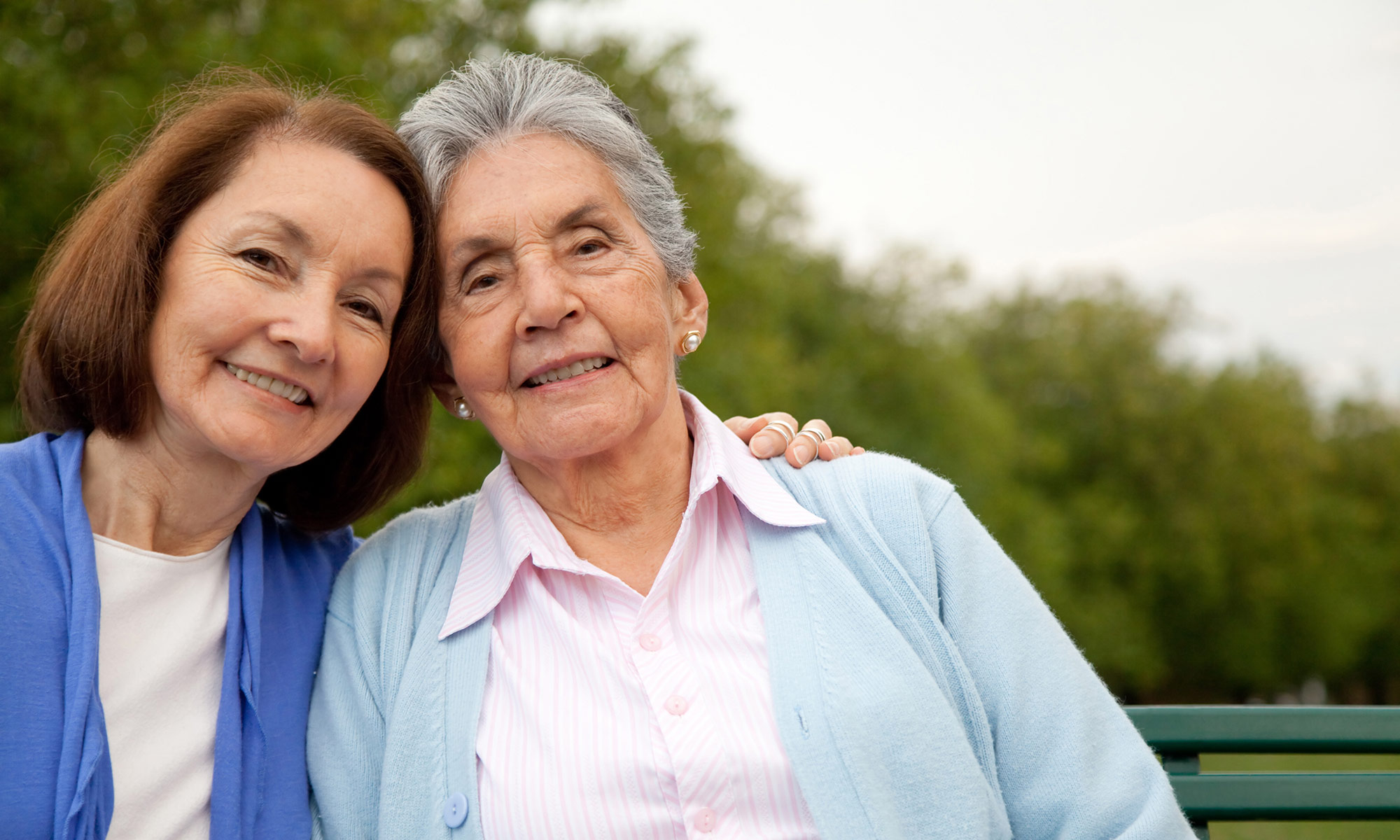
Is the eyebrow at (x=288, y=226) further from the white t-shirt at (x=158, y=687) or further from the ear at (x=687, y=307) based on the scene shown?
the ear at (x=687, y=307)

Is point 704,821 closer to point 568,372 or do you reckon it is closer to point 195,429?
point 568,372

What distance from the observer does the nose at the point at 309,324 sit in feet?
6.79

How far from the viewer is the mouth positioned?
7.74 ft

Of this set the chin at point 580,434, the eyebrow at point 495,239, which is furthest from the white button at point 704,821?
the eyebrow at point 495,239

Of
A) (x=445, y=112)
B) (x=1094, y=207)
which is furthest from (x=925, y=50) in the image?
(x=445, y=112)

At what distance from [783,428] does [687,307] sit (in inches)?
15.2

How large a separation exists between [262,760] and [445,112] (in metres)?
1.45

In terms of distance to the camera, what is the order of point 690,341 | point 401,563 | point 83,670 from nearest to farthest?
1. point 83,670
2. point 401,563
3. point 690,341

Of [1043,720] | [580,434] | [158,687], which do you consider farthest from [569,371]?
[1043,720]

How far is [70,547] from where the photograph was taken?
79.7 inches

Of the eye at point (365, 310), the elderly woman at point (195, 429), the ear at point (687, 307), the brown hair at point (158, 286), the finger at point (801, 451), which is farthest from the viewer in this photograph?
the ear at point (687, 307)

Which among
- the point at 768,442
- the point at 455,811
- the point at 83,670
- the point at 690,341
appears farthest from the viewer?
the point at 690,341

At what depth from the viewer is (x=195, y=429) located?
2.10 metres

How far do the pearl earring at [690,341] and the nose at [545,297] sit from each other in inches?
15.8
